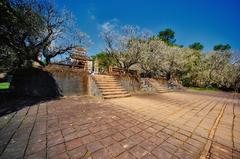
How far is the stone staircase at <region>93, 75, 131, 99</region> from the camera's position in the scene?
823 cm

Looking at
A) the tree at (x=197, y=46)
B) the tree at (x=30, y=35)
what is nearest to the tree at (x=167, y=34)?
the tree at (x=197, y=46)

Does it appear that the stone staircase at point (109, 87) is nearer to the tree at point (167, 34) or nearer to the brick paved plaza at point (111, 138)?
the brick paved plaza at point (111, 138)

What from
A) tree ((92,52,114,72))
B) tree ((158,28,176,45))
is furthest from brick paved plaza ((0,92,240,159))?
tree ((158,28,176,45))

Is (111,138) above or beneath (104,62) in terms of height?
beneath

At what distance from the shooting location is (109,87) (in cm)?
910

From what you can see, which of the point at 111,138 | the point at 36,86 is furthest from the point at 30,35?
the point at 111,138

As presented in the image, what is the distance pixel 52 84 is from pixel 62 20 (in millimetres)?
6854

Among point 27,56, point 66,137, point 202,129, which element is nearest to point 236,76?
point 202,129

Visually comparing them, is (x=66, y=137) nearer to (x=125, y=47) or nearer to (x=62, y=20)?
(x=62, y=20)

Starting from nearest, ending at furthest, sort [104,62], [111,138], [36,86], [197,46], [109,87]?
1. [111,138]
2. [36,86]
3. [109,87]
4. [104,62]
5. [197,46]

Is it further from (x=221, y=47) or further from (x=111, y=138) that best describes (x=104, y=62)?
(x=221, y=47)

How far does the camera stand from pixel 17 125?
3.39m

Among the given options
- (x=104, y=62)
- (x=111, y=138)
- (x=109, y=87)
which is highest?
(x=104, y=62)

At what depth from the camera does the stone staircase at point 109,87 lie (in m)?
8.23
